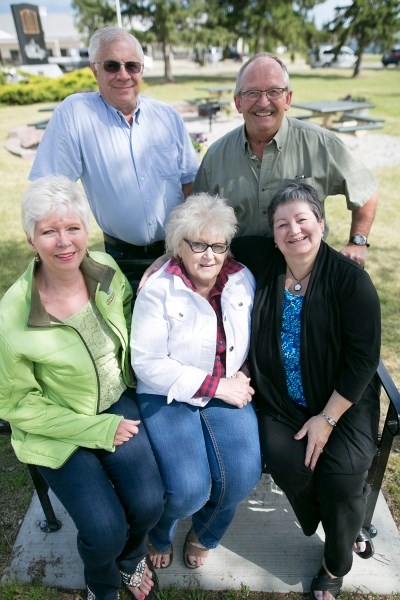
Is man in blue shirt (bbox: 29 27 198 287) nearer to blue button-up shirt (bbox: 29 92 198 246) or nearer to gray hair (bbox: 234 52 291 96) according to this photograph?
blue button-up shirt (bbox: 29 92 198 246)

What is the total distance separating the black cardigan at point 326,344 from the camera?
6.64 feet

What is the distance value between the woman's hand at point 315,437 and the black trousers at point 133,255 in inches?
61.0

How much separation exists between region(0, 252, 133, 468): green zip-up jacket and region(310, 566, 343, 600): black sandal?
46.1 inches

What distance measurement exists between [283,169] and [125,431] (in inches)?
66.4

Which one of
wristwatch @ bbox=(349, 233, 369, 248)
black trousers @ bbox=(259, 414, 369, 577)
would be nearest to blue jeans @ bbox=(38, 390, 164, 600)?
black trousers @ bbox=(259, 414, 369, 577)

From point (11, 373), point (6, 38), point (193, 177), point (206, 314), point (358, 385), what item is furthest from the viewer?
point (6, 38)

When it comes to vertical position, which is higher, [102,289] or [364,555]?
[102,289]

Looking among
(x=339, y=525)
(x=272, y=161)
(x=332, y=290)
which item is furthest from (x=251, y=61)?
(x=339, y=525)

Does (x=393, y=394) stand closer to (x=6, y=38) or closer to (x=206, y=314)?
(x=206, y=314)

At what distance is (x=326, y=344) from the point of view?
6.86ft

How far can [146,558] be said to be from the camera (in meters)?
→ 2.21

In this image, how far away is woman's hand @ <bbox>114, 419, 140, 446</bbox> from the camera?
6.63ft

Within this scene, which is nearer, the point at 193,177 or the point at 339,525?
the point at 339,525

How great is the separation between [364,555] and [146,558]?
1.11 metres
